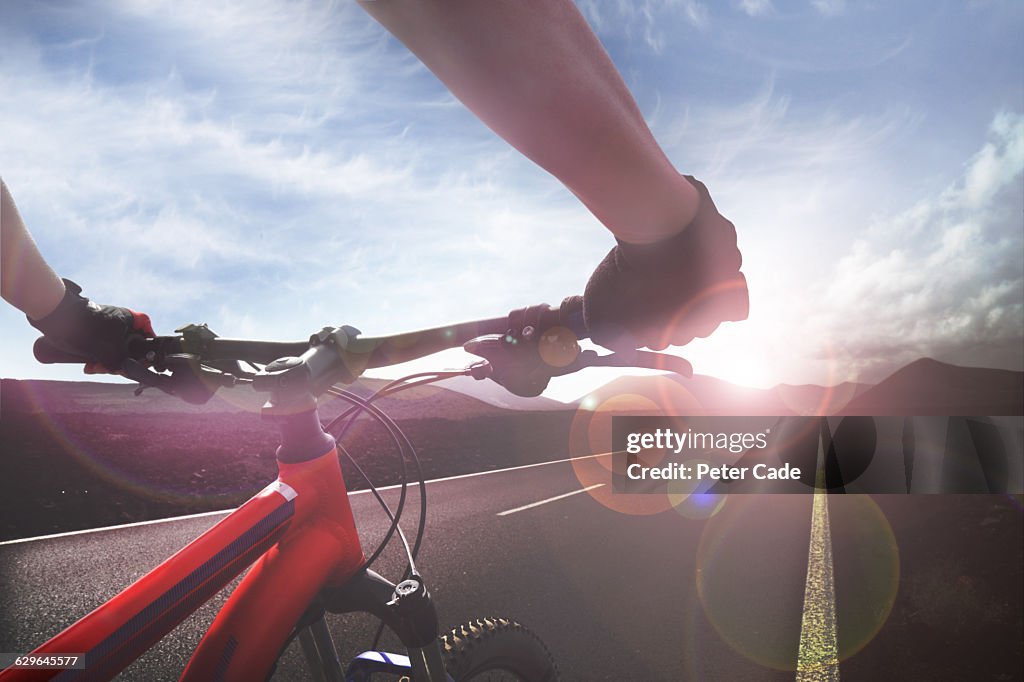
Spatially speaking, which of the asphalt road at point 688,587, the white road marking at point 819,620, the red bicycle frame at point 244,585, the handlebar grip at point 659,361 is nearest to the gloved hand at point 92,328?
the red bicycle frame at point 244,585

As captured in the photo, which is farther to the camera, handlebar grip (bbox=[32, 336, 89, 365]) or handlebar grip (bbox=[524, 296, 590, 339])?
handlebar grip (bbox=[32, 336, 89, 365])

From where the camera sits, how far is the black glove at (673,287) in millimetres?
829

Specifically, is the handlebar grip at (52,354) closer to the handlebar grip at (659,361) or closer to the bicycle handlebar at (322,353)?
the bicycle handlebar at (322,353)

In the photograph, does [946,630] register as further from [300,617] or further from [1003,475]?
[1003,475]

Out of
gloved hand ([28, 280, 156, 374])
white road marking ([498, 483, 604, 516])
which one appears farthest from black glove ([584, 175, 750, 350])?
white road marking ([498, 483, 604, 516])

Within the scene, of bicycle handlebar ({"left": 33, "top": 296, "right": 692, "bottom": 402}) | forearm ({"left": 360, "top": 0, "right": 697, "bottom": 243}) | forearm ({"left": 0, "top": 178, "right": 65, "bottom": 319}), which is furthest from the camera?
forearm ({"left": 0, "top": 178, "right": 65, "bottom": 319})

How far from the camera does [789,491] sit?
1122 cm

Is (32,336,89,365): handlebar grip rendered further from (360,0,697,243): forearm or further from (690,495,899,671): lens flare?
(690,495,899,671): lens flare

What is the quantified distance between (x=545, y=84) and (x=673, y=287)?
0.43 meters

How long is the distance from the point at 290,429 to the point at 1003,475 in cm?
1117

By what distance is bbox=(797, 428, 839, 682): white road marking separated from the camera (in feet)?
12.5

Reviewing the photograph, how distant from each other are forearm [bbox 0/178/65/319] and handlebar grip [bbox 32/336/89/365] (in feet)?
0.50

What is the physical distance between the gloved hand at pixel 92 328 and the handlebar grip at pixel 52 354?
33mm

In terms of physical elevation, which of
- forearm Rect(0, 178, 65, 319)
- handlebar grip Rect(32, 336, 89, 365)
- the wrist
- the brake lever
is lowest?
the brake lever
